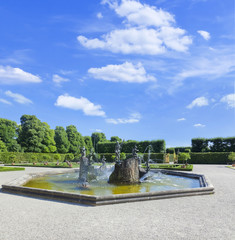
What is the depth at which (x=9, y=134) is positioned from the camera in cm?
4847

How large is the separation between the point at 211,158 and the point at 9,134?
38.2m

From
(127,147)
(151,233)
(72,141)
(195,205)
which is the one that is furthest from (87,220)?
(72,141)

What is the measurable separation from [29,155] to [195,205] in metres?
35.6

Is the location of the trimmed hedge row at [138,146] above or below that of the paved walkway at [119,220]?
above

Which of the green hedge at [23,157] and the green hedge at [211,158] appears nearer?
the green hedge at [23,157]

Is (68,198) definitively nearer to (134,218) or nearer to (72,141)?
(134,218)

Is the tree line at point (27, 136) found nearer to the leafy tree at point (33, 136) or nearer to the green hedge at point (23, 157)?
the leafy tree at point (33, 136)

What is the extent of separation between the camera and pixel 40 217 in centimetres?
614

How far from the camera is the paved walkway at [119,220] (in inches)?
195

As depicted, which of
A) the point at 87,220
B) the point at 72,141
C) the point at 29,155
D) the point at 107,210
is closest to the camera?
the point at 87,220

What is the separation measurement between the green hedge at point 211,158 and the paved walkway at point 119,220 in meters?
33.7

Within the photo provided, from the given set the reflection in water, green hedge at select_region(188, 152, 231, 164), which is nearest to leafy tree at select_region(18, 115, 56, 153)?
green hedge at select_region(188, 152, 231, 164)

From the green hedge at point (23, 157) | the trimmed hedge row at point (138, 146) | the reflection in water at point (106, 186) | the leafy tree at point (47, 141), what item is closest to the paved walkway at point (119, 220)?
the reflection in water at point (106, 186)

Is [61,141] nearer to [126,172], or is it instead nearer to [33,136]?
[33,136]
